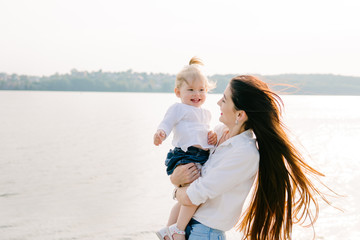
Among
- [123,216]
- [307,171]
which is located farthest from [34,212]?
[307,171]

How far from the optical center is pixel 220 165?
2143 mm

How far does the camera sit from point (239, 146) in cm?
215

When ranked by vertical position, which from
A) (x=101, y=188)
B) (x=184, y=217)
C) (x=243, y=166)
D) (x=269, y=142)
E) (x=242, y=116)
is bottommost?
(x=101, y=188)

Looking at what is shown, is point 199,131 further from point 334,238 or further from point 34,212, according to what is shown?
point 34,212

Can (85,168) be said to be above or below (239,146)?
below

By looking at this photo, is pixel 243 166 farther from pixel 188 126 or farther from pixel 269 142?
pixel 188 126

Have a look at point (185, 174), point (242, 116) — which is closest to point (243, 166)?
point (242, 116)

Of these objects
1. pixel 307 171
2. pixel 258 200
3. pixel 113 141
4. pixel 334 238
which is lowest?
pixel 113 141

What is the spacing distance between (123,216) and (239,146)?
16.4 feet

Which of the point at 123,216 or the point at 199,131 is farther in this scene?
the point at 123,216

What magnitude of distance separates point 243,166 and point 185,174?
367 millimetres

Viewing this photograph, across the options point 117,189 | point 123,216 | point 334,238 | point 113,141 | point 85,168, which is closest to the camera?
point 334,238

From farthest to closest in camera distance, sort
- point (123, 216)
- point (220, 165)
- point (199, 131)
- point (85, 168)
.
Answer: point (85, 168) → point (123, 216) → point (199, 131) → point (220, 165)

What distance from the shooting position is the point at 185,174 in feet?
7.77
